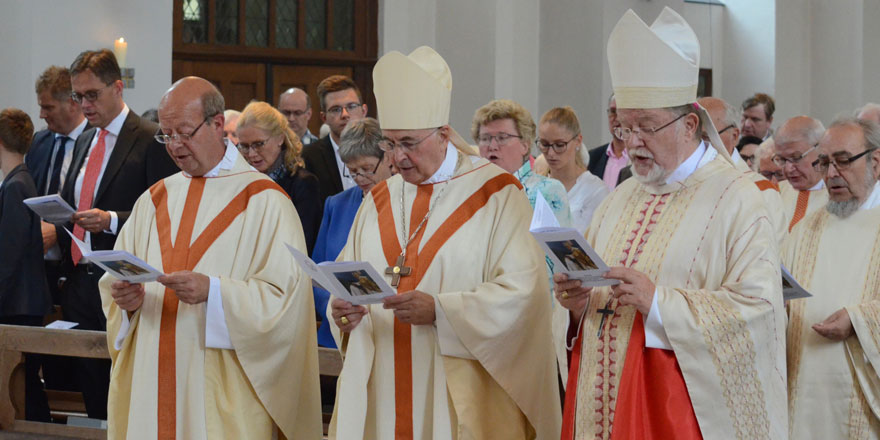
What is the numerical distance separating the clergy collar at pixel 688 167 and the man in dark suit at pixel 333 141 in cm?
298

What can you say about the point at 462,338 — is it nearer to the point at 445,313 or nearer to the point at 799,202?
the point at 445,313

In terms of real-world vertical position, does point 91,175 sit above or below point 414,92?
below

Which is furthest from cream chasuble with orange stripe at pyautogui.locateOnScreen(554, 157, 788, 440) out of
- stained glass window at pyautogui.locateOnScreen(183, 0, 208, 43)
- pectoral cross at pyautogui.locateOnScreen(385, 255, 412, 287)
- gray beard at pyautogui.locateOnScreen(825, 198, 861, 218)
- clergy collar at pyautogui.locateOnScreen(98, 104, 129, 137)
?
stained glass window at pyautogui.locateOnScreen(183, 0, 208, 43)

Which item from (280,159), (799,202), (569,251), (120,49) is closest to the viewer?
(569,251)

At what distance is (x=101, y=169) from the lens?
600cm

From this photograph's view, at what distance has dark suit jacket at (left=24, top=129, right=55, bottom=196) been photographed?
6.91 m

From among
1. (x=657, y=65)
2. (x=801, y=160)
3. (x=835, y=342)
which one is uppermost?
(x=657, y=65)

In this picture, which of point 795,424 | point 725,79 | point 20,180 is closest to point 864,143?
point 795,424

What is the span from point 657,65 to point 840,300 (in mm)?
1369

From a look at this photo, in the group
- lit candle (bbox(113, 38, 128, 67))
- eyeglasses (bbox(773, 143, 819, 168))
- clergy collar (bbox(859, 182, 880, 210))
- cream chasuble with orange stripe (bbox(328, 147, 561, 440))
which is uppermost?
lit candle (bbox(113, 38, 128, 67))

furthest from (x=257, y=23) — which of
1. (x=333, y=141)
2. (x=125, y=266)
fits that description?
(x=125, y=266)

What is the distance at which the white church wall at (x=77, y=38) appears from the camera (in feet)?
31.8

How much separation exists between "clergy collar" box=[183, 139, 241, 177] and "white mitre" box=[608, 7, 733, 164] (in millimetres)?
1618

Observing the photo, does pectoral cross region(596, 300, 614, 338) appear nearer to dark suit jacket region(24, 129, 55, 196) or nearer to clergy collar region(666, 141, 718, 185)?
clergy collar region(666, 141, 718, 185)
